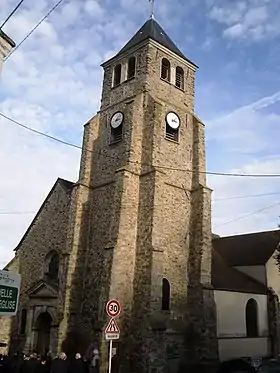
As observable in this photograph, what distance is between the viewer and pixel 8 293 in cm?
535

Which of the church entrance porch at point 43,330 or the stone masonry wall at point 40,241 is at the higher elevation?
the stone masonry wall at point 40,241

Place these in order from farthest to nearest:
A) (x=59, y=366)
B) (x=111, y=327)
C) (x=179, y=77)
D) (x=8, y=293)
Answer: (x=179, y=77), (x=59, y=366), (x=111, y=327), (x=8, y=293)

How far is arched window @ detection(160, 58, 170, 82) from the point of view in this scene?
77.0 ft

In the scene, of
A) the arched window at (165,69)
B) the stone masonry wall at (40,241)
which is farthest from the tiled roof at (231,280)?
the arched window at (165,69)

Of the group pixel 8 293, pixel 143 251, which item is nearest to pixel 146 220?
pixel 143 251

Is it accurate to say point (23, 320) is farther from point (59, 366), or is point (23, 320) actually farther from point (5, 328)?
point (59, 366)

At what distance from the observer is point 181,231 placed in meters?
20.6

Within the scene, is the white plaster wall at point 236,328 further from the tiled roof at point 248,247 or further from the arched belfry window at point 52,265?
the arched belfry window at point 52,265

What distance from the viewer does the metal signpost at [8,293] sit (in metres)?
5.23

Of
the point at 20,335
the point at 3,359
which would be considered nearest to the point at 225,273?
the point at 20,335

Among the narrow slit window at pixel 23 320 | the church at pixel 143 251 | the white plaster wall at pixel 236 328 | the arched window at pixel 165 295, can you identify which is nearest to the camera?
the church at pixel 143 251

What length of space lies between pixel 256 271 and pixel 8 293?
22629 millimetres

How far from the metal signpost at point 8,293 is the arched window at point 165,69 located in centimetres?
1963

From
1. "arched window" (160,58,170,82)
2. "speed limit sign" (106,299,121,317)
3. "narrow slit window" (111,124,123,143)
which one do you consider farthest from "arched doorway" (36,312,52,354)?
"arched window" (160,58,170,82)
